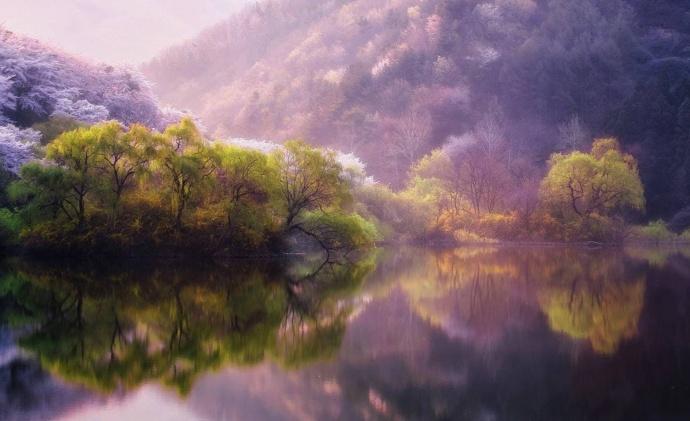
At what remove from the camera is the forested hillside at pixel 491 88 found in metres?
81.7

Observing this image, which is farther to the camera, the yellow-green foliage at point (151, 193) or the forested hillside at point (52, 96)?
the forested hillside at point (52, 96)

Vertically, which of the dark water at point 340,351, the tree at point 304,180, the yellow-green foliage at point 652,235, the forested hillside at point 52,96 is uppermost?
the forested hillside at point 52,96

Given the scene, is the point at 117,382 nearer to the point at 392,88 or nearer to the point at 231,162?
the point at 231,162

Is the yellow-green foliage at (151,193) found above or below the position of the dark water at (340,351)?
above

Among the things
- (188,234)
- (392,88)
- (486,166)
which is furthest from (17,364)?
(392,88)

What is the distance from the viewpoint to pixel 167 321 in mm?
15117

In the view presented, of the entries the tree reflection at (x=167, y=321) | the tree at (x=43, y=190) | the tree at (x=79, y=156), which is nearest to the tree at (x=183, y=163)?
the tree at (x=79, y=156)

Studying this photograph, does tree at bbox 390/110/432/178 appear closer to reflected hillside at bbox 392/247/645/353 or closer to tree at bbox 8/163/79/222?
reflected hillside at bbox 392/247/645/353

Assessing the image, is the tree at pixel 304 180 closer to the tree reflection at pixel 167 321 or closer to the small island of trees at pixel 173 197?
the small island of trees at pixel 173 197

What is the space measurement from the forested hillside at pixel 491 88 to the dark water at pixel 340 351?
62690mm

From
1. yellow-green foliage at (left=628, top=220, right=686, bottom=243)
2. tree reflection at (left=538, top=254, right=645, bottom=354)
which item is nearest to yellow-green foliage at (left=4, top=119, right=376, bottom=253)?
tree reflection at (left=538, top=254, right=645, bottom=354)

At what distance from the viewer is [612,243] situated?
60.4m

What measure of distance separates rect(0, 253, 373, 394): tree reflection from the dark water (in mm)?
59

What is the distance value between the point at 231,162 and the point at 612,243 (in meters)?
39.7
